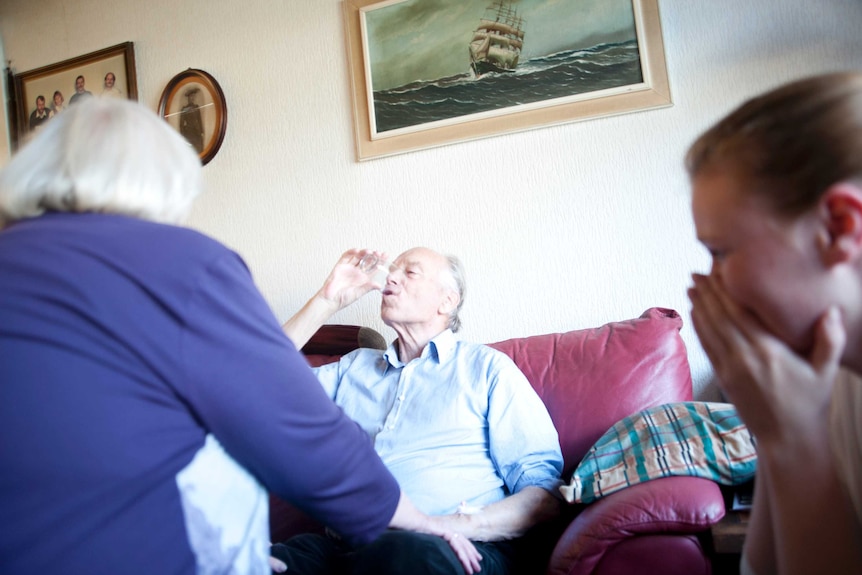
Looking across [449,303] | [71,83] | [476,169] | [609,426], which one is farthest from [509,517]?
[71,83]

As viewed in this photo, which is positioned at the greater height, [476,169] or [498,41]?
[498,41]

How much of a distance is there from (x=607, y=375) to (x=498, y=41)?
1.23 meters

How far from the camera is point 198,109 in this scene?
107 inches

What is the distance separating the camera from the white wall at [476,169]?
199cm

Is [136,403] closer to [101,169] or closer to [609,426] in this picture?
[101,169]

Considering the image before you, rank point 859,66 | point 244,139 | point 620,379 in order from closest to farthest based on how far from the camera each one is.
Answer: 1. point 620,379
2. point 859,66
3. point 244,139

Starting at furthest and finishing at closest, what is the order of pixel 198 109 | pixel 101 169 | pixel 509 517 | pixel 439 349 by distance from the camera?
→ pixel 198 109 < pixel 439 349 < pixel 509 517 < pixel 101 169

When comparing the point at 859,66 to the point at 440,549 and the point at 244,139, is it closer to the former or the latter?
the point at 440,549

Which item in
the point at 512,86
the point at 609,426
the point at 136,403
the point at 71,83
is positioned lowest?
the point at 609,426

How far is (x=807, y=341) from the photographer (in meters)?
0.65

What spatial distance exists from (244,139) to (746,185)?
2.32 metres

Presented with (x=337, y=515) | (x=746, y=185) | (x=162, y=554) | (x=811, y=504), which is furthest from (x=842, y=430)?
(x=162, y=554)

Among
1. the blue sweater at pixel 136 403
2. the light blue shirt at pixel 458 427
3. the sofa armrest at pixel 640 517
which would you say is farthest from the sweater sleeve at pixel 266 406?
the light blue shirt at pixel 458 427

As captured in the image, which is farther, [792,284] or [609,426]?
[609,426]
